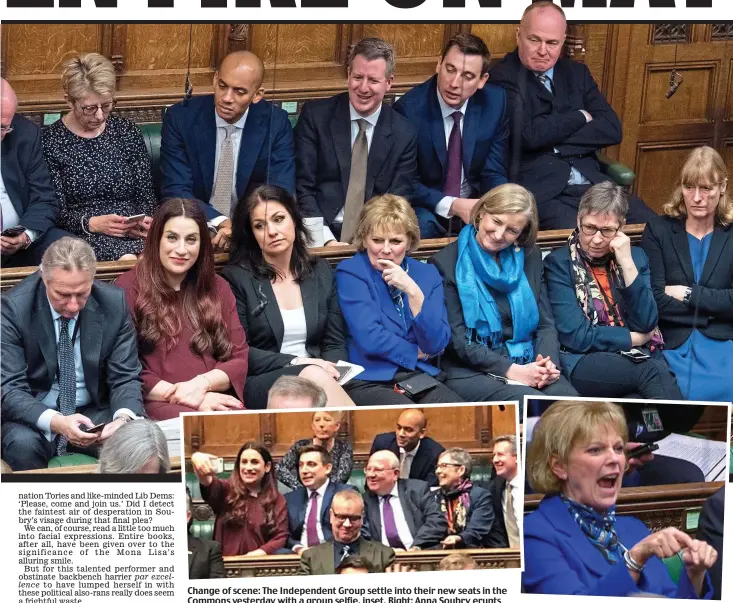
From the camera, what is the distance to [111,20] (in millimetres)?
6527

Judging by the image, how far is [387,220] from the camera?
21.3 feet

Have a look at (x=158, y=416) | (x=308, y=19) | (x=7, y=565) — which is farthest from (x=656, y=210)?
(x=7, y=565)

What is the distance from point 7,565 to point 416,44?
241 cm

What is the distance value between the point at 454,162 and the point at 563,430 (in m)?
1.13

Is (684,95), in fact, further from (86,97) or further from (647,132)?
(86,97)

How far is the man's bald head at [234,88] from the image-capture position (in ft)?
21.8

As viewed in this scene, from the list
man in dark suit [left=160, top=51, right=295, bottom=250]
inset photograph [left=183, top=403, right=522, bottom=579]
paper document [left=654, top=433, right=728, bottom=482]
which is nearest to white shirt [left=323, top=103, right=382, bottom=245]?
man in dark suit [left=160, top=51, right=295, bottom=250]

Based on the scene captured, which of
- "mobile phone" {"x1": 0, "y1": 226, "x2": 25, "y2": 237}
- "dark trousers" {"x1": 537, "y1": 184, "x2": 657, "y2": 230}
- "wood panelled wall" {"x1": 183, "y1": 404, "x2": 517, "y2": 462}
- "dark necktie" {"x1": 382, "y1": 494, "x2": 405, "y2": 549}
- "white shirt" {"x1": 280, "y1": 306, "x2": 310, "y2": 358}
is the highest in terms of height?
"dark trousers" {"x1": 537, "y1": 184, "x2": 657, "y2": 230}

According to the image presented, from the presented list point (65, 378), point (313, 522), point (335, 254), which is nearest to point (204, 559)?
point (313, 522)

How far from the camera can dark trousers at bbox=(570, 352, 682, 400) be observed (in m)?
6.69

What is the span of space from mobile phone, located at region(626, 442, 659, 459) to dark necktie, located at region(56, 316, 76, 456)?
197cm

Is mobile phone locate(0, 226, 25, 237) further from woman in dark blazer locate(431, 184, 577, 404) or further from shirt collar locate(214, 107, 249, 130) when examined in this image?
woman in dark blazer locate(431, 184, 577, 404)

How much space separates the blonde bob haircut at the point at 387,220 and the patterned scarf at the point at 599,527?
1105 millimetres

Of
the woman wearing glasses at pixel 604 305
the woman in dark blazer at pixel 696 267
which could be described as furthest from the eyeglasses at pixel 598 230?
the woman in dark blazer at pixel 696 267
